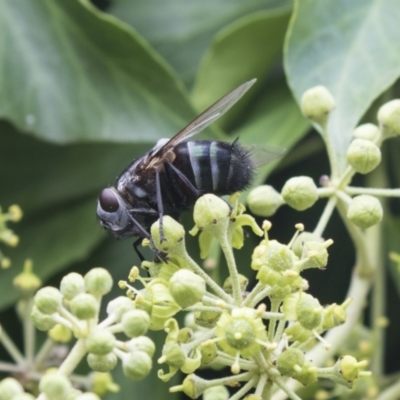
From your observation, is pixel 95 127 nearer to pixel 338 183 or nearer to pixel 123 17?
pixel 123 17

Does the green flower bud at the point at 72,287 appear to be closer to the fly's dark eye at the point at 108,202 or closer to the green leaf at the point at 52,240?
the fly's dark eye at the point at 108,202

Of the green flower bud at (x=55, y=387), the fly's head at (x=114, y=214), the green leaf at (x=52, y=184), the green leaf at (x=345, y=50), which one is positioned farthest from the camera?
the green leaf at (x=52, y=184)

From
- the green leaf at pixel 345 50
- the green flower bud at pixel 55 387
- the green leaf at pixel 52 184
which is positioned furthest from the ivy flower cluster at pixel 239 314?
the green leaf at pixel 52 184

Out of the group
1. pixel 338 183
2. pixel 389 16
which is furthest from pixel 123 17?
pixel 338 183

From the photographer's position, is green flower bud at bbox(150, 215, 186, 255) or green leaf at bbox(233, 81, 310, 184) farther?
green leaf at bbox(233, 81, 310, 184)

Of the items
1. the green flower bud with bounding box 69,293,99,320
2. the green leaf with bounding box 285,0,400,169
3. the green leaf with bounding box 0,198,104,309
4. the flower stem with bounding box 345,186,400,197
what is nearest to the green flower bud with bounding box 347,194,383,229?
the flower stem with bounding box 345,186,400,197

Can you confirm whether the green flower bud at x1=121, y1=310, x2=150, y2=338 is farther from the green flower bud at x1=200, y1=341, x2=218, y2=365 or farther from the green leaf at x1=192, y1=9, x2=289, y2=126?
the green leaf at x1=192, y1=9, x2=289, y2=126
